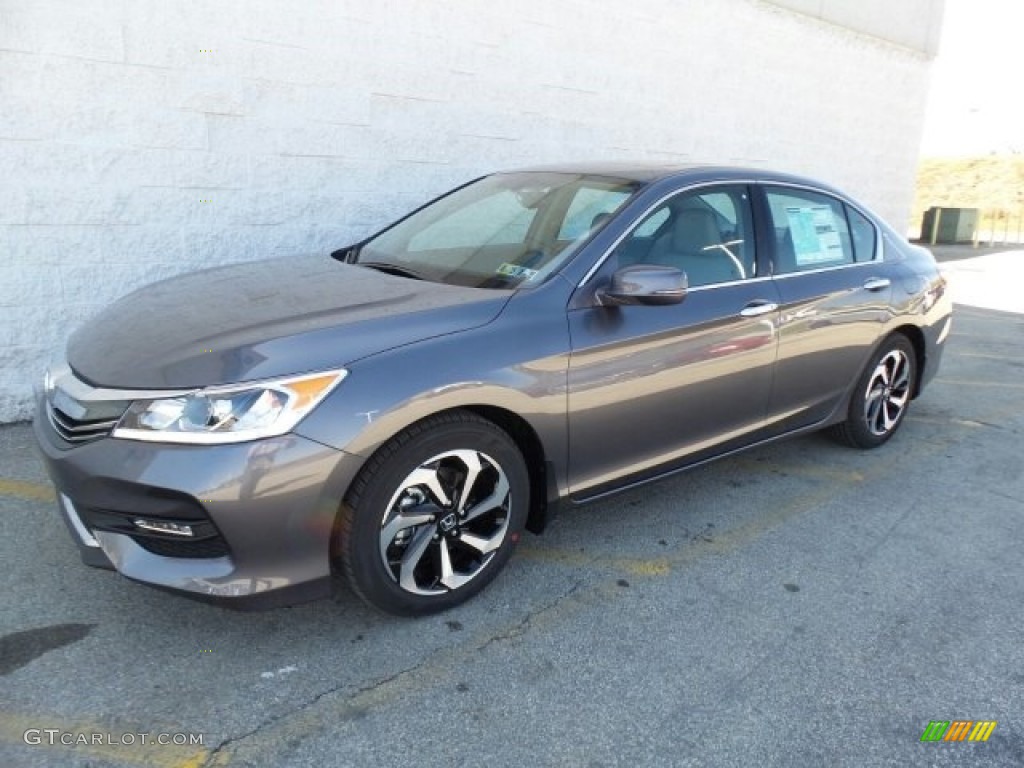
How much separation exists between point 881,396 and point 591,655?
112 inches

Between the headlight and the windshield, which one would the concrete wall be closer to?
the windshield

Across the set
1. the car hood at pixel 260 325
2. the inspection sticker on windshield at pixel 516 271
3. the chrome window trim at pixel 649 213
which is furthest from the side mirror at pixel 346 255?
the chrome window trim at pixel 649 213

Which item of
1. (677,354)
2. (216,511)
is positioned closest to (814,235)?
(677,354)

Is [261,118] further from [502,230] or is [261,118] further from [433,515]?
[433,515]

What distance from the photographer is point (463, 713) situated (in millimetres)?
2445

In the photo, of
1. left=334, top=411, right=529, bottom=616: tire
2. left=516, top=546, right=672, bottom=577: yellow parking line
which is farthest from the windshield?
left=516, top=546, right=672, bottom=577: yellow parking line

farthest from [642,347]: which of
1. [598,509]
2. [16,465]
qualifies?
[16,465]

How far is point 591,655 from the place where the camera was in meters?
2.74

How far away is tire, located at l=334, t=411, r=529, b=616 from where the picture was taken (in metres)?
2.63

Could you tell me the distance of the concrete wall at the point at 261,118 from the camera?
4.49 m

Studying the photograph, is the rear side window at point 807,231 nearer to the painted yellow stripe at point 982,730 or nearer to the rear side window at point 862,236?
the rear side window at point 862,236

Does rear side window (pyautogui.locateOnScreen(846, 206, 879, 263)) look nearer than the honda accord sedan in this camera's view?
No

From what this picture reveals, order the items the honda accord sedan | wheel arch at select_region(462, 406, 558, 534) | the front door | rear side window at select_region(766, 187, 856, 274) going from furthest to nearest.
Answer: rear side window at select_region(766, 187, 856, 274)
the front door
wheel arch at select_region(462, 406, 558, 534)
the honda accord sedan

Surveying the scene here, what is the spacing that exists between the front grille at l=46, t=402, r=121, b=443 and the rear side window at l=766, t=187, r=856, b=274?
9.62 ft
